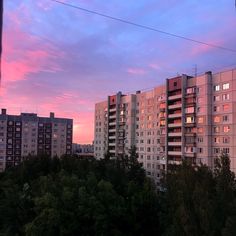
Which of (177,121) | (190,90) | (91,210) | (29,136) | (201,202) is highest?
(190,90)

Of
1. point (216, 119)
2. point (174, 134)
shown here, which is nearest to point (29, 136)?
point (174, 134)

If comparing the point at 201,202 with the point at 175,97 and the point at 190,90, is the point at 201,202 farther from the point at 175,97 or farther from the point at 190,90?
the point at 175,97

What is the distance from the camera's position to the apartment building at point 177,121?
1599 inches

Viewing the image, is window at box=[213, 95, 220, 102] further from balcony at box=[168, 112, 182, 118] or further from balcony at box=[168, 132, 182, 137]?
balcony at box=[168, 132, 182, 137]

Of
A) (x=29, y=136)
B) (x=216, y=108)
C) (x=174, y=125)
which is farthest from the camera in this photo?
(x=29, y=136)

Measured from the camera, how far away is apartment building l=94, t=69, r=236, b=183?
133 ft

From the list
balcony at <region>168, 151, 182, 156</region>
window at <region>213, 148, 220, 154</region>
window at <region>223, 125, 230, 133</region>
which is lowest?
balcony at <region>168, 151, 182, 156</region>

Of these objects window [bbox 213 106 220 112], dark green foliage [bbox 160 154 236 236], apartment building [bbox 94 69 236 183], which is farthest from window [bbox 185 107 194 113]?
dark green foliage [bbox 160 154 236 236]

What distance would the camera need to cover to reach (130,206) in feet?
74.4

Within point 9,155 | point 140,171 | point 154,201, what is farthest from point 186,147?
point 9,155

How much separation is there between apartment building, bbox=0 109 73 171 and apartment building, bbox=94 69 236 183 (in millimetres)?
23070

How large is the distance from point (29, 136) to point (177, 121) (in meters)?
42.8

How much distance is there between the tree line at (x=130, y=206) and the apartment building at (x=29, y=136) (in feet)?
152

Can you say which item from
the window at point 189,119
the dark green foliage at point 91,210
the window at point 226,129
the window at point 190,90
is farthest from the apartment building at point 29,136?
the dark green foliage at point 91,210
